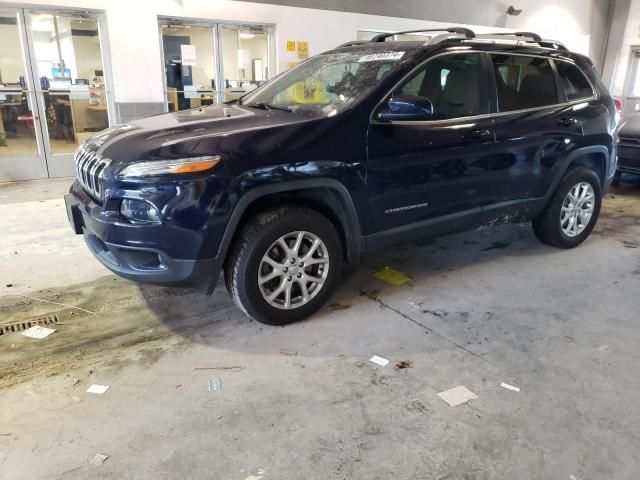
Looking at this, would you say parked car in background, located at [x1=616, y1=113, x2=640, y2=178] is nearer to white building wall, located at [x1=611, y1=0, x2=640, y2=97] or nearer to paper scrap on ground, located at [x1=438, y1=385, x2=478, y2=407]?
paper scrap on ground, located at [x1=438, y1=385, x2=478, y2=407]

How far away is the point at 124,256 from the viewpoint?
113 inches

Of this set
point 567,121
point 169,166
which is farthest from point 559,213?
point 169,166

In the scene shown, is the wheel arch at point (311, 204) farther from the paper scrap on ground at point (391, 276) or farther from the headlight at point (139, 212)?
the paper scrap on ground at point (391, 276)

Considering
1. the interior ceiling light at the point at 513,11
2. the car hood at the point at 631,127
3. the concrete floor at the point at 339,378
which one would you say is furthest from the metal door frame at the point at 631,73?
the concrete floor at the point at 339,378

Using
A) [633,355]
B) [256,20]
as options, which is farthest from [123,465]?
[256,20]

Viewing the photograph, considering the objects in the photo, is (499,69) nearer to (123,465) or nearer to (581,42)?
(123,465)

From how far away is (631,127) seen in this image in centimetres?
681

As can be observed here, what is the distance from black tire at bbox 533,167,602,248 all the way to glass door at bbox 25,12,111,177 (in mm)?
6466

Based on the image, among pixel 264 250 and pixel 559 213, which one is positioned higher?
pixel 264 250

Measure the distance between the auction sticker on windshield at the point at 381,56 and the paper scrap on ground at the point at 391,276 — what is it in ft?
5.30

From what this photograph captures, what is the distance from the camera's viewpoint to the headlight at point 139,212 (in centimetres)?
273

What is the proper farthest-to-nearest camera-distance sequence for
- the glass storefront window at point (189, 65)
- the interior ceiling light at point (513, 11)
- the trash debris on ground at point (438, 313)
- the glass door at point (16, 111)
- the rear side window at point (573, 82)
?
the interior ceiling light at point (513, 11), the glass storefront window at point (189, 65), the glass door at point (16, 111), the rear side window at point (573, 82), the trash debris on ground at point (438, 313)

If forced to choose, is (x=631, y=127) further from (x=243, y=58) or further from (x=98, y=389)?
(x=98, y=389)

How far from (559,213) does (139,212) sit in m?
3.49
